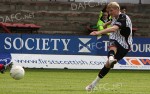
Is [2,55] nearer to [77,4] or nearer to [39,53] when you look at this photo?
[39,53]

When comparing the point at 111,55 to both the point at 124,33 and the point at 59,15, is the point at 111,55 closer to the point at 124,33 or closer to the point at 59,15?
the point at 124,33

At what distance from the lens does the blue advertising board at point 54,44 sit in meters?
25.0

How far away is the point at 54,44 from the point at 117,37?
11132 millimetres

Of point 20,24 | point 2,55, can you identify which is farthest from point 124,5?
point 2,55

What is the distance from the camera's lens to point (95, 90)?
1460 cm

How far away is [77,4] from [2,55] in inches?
473

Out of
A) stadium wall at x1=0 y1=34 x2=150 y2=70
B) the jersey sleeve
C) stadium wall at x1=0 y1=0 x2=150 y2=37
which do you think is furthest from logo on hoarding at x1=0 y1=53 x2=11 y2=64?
stadium wall at x1=0 y1=0 x2=150 y2=37

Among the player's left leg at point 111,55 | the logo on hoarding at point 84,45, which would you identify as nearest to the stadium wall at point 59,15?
the logo on hoarding at point 84,45

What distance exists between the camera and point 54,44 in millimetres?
25547

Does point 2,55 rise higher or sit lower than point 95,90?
lower

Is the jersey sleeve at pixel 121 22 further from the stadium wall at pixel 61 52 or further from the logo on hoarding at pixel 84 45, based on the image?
the logo on hoarding at pixel 84 45

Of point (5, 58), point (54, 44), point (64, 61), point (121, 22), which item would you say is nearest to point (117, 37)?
point (121, 22)

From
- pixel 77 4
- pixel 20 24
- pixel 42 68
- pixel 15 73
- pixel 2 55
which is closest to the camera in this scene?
pixel 15 73

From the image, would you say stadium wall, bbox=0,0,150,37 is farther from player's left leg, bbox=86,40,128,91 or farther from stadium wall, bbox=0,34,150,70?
player's left leg, bbox=86,40,128,91
